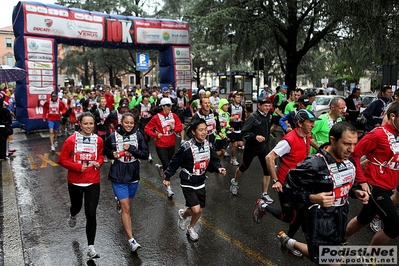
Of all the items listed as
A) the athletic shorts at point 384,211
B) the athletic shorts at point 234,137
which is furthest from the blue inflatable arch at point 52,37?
the athletic shorts at point 384,211

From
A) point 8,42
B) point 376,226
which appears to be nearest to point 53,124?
point 376,226

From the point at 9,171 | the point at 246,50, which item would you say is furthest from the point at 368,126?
the point at 246,50

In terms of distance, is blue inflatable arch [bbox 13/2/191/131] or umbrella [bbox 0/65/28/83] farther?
blue inflatable arch [bbox 13/2/191/131]

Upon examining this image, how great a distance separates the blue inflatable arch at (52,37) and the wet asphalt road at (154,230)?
8.59 meters

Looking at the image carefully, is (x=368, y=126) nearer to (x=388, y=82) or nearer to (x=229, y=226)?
(x=229, y=226)

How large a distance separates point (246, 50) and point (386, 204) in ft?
52.3

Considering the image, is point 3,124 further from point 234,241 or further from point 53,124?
point 234,241

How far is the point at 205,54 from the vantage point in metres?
35.3

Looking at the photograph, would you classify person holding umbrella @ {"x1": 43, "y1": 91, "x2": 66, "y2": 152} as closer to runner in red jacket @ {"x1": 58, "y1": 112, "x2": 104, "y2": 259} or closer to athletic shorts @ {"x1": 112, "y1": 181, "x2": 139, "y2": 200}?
runner in red jacket @ {"x1": 58, "y1": 112, "x2": 104, "y2": 259}

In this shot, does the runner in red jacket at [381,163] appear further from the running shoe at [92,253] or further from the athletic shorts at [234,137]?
the athletic shorts at [234,137]

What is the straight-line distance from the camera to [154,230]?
16.7 ft

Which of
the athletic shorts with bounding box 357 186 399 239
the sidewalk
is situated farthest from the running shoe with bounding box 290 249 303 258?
the sidewalk

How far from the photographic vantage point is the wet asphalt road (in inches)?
168

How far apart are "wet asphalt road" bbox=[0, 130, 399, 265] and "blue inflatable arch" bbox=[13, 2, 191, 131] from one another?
8.59 m
